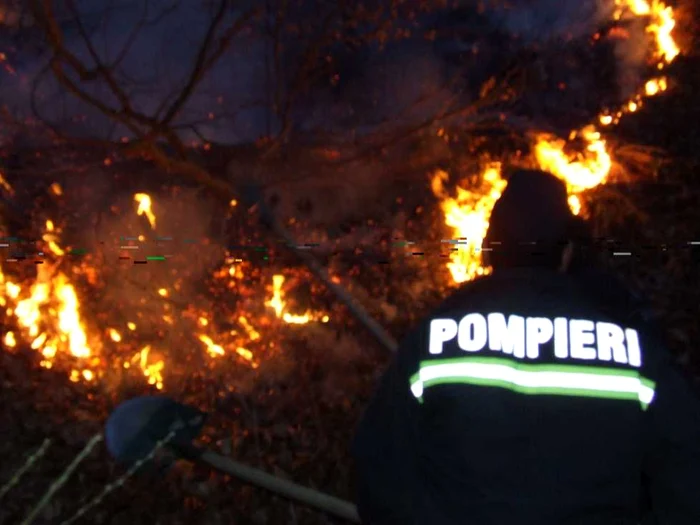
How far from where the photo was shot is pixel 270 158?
651cm

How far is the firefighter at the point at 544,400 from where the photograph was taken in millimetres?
1993

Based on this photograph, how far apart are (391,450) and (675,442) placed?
0.92 metres

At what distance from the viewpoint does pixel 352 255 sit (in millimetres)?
6074

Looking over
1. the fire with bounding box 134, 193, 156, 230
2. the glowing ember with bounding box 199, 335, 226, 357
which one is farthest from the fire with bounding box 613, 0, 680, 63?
the fire with bounding box 134, 193, 156, 230

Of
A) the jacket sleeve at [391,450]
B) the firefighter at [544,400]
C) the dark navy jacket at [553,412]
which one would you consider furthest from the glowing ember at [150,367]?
the dark navy jacket at [553,412]

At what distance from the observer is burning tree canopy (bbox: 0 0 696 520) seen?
5637mm

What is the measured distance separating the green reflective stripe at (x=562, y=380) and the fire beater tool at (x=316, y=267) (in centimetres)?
257

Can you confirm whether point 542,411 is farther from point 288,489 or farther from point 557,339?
point 288,489

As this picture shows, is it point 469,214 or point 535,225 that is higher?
point 469,214

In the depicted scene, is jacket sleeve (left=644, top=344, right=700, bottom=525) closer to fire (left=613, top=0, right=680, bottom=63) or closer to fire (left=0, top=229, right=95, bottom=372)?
fire (left=0, top=229, right=95, bottom=372)

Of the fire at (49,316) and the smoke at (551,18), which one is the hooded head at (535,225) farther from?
the smoke at (551,18)

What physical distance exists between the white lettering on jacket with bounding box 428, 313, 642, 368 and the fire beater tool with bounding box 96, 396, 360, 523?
1802mm

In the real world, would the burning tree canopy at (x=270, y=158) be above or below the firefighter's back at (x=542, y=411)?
above

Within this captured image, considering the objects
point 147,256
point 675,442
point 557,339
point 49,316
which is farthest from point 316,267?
point 675,442
